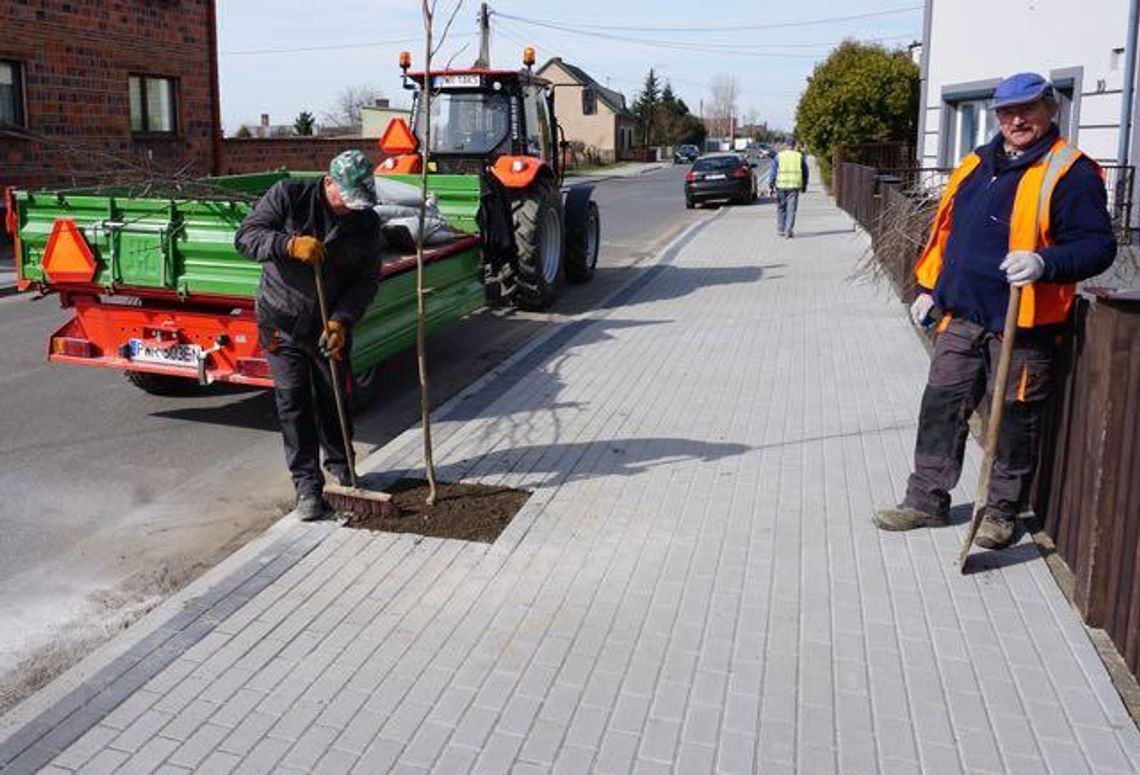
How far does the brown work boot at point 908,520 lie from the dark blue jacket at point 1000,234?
95cm

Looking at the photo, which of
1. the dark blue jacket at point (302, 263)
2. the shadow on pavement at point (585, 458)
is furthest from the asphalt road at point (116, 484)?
the dark blue jacket at point (302, 263)

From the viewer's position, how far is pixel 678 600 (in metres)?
4.32

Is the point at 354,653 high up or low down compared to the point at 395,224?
down

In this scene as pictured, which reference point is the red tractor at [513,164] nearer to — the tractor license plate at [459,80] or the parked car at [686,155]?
the tractor license plate at [459,80]

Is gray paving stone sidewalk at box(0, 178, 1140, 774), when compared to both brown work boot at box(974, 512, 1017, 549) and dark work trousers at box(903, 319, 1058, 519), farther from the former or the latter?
dark work trousers at box(903, 319, 1058, 519)

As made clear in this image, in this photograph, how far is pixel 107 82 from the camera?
744 inches

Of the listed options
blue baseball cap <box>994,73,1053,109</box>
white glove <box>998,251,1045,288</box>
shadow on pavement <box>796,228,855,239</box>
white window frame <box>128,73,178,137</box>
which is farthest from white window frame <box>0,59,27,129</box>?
white glove <box>998,251,1045,288</box>

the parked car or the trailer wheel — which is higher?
the parked car

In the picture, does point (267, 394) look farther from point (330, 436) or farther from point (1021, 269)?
point (1021, 269)

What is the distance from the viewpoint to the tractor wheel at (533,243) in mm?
10867

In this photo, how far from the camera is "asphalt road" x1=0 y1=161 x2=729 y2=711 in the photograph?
14.5 feet

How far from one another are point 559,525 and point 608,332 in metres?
5.25

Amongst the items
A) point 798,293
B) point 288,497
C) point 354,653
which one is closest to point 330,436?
point 288,497

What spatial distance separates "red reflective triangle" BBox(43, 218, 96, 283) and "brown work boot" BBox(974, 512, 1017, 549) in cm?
532
